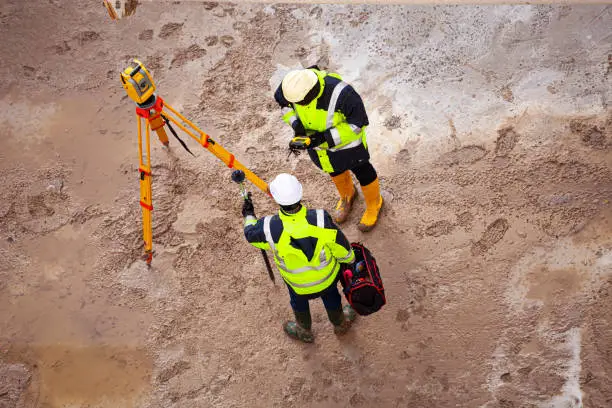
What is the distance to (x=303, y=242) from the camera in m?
3.23

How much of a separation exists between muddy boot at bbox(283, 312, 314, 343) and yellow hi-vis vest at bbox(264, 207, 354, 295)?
0.42 metres

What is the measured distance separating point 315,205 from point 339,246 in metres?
1.52

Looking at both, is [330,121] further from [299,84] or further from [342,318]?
[342,318]

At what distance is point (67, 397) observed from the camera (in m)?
4.09

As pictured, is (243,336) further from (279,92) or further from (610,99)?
(610,99)

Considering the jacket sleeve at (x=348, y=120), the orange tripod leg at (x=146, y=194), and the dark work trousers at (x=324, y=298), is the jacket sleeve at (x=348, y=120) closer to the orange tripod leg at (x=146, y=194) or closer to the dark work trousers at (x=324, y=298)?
the dark work trousers at (x=324, y=298)

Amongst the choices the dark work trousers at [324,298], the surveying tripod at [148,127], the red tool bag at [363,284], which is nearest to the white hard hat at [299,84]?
the surveying tripod at [148,127]

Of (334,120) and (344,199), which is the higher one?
(334,120)

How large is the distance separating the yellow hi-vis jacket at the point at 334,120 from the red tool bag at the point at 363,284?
2.53ft

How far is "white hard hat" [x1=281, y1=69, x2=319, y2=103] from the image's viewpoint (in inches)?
142

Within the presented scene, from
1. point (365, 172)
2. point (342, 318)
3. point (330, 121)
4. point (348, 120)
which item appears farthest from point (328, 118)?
point (342, 318)

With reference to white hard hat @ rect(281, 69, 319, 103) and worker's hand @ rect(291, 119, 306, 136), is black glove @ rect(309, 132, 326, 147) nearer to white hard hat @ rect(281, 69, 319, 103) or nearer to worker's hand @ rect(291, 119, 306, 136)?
worker's hand @ rect(291, 119, 306, 136)

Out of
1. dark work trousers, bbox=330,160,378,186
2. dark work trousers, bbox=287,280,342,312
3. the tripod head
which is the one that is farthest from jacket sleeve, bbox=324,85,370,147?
the tripod head

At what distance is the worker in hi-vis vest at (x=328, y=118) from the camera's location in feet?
12.0
